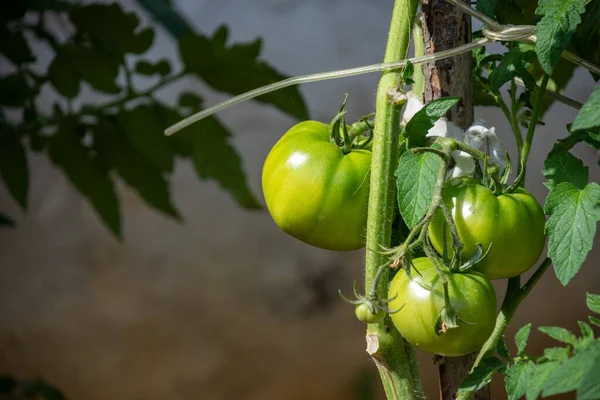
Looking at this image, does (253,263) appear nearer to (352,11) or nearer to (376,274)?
(352,11)

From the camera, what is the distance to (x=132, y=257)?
1881 millimetres

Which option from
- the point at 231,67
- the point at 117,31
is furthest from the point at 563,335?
the point at 117,31

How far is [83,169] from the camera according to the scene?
1.04 meters

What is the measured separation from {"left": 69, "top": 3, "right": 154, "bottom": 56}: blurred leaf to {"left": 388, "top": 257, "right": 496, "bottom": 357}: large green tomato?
66 cm

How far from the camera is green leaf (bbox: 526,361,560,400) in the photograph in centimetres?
43

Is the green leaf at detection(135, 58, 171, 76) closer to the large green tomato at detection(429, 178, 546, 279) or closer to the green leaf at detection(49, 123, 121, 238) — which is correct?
the green leaf at detection(49, 123, 121, 238)

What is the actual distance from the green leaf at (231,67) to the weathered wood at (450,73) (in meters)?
0.43

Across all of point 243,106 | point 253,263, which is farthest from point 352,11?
point 253,263

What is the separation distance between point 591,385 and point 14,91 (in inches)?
36.7

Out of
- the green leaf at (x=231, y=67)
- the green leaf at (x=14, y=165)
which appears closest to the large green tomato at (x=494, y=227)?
the green leaf at (x=231, y=67)

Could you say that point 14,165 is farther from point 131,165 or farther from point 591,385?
point 591,385

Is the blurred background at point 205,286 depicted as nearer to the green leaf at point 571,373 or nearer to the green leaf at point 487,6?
the green leaf at point 487,6

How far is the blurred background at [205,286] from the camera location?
183cm

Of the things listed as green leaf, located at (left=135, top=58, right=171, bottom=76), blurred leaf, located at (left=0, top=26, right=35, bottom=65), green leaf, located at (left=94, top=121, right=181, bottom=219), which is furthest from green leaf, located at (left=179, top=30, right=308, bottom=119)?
blurred leaf, located at (left=0, top=26, right=35, bottom=65)
